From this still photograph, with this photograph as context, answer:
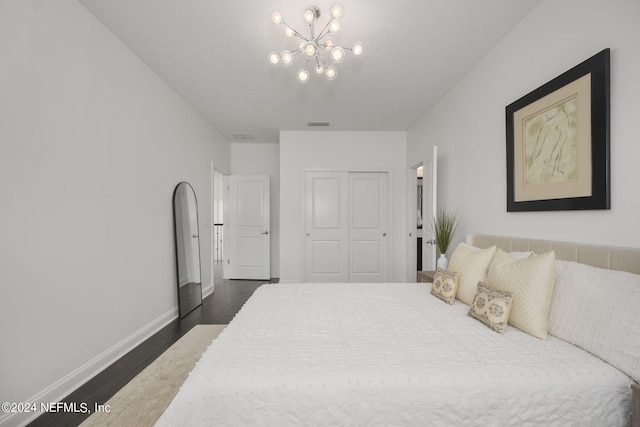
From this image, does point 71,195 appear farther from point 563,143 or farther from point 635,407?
point 563,143

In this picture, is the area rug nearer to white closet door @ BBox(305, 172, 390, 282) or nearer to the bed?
the bed

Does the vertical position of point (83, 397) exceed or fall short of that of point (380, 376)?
it falls short

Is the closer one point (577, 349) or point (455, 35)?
point (577, 349)

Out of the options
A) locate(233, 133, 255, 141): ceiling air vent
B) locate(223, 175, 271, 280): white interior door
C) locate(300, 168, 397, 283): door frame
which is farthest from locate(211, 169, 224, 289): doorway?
locate(300, 168, 397, 283): door frame

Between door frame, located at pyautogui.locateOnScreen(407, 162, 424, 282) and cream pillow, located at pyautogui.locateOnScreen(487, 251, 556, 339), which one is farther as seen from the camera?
door frame, located at pyautogui.locateOnScreen(407, 162, 424, 282)

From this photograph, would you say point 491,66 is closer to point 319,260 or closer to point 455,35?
point 455,35

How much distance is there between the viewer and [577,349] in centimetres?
123

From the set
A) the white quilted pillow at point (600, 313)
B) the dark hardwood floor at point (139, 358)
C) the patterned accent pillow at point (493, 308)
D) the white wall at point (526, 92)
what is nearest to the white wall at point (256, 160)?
the dark hardwood floor at point (139, 358)

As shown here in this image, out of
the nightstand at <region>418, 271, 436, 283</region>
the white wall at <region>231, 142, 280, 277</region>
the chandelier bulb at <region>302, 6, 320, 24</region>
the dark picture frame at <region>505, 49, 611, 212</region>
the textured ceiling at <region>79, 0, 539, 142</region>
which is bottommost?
the nightstand at <region>418, 271, 436, 283</region>

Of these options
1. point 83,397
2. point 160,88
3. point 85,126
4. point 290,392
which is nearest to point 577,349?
point 290,392

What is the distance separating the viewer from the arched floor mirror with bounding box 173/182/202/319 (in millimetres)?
3293

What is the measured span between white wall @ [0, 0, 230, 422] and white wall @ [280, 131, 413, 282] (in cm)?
211

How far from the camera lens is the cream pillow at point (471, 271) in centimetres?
186

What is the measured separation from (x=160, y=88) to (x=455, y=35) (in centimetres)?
298
